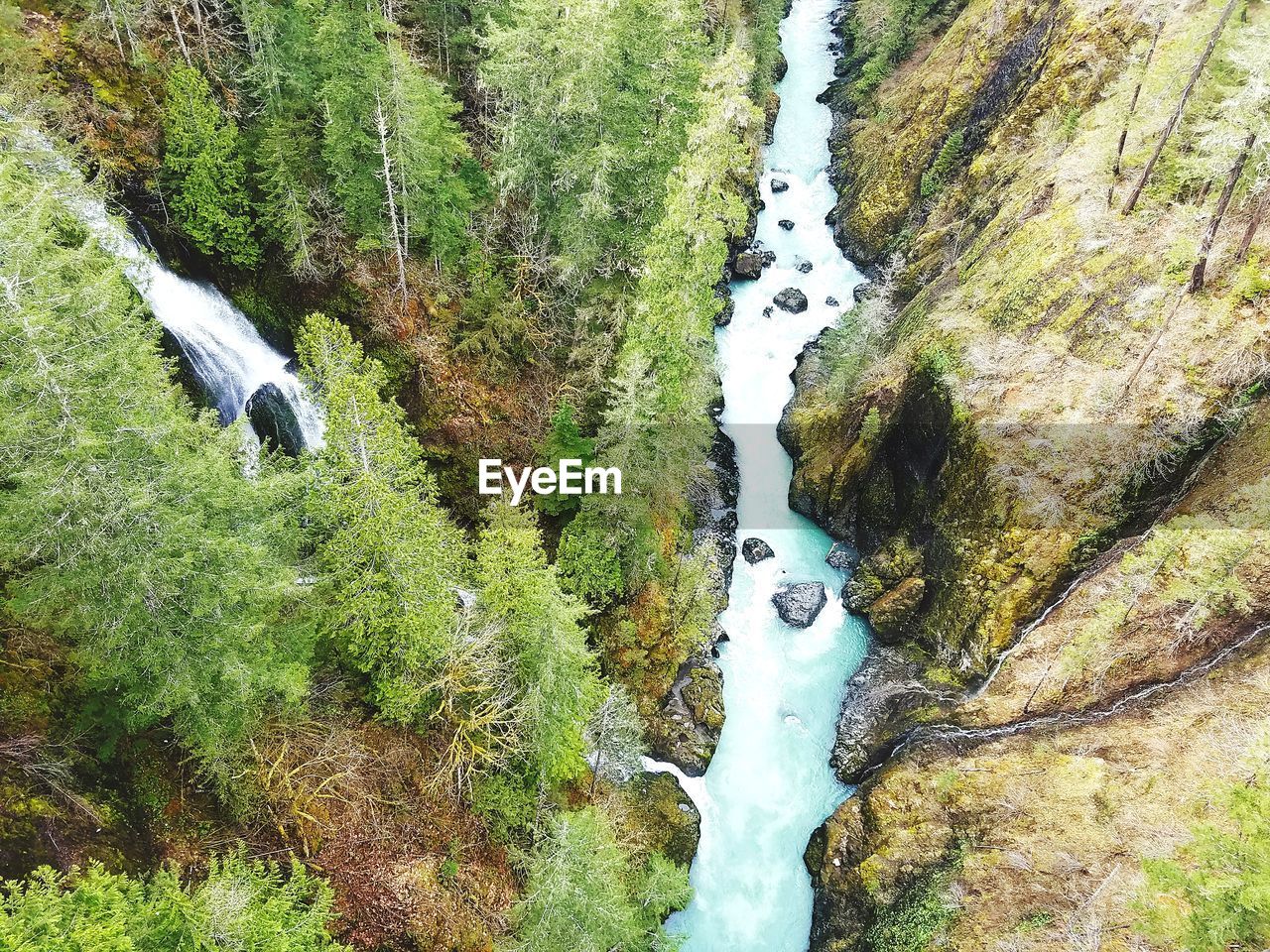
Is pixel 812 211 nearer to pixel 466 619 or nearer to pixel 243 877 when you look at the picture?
pixel 466 619

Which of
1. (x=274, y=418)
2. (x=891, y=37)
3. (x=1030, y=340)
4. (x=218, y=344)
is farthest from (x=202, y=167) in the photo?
(x=891, y=37)

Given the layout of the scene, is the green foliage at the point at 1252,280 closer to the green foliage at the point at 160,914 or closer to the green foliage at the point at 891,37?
the green foliage at the point at 160,914

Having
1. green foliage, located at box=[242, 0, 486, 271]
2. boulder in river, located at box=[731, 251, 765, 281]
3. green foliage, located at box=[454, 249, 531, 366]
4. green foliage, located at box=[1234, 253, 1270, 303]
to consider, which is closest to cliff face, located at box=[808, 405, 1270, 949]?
green foliage, located at box=[1234, 253, 1270, 303]

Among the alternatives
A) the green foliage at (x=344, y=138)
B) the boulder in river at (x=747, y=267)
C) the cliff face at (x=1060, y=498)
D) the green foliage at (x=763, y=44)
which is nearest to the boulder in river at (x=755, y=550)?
the cliff face at (x=1060, y=498)

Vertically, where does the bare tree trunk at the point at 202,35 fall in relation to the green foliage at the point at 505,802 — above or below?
above

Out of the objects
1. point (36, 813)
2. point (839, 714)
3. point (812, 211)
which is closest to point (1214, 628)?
point (839, 714)
